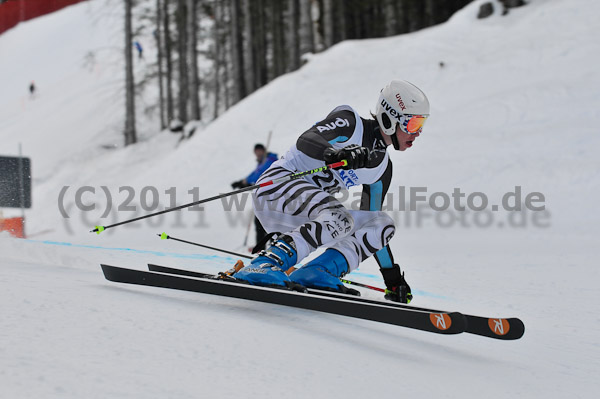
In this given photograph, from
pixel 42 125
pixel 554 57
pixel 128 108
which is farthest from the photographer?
pixel 42 125

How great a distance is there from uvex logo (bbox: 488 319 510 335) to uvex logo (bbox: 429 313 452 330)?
0.66ft

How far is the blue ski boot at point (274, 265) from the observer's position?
11.0 feet

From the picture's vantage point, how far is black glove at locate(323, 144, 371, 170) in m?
3.35

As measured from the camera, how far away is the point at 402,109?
3.66 m

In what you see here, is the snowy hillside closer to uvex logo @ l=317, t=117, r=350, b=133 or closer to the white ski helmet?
uvex logo @ l=317, t=117, r=350, b=133

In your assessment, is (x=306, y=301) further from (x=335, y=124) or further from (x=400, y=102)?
(x=400, y=102)

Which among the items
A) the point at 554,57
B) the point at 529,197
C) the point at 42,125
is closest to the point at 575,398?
the point at 529,197

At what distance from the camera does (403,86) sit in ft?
12.2

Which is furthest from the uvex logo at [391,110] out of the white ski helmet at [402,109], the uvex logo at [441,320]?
the uvex logo at [441,320]

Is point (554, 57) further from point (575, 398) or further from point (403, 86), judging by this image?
point (575, 398)

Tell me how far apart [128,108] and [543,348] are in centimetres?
2393

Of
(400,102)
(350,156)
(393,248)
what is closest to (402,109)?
(400,102)

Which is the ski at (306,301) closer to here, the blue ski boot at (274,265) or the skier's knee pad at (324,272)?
the blue ski boot at (274,265)

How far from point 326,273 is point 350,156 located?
0.74 metres
